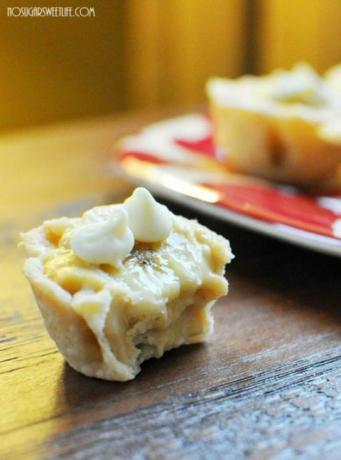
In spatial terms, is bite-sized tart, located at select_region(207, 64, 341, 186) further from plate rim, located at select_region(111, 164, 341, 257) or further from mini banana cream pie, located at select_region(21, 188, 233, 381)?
mini banana cream pie, located at select_region(21, 188, 233, 381)

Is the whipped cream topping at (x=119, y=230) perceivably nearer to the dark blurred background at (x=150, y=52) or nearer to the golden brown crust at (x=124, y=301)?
the golden brown crust at (x=124, y=301)

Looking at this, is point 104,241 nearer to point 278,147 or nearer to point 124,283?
point 124,283

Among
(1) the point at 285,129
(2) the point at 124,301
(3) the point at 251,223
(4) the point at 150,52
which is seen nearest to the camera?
(2) the point at 124,301

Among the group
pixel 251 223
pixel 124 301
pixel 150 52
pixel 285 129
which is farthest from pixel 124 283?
pixel 150 52

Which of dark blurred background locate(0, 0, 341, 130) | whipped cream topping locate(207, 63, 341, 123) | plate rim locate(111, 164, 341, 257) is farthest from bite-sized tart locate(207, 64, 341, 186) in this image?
dark blurred background locate(0, 0, 341, 130)

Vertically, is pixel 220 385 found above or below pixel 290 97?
below

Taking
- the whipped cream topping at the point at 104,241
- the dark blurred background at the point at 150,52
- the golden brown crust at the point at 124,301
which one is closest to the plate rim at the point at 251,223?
the golden brown crust at the point at 124,301
